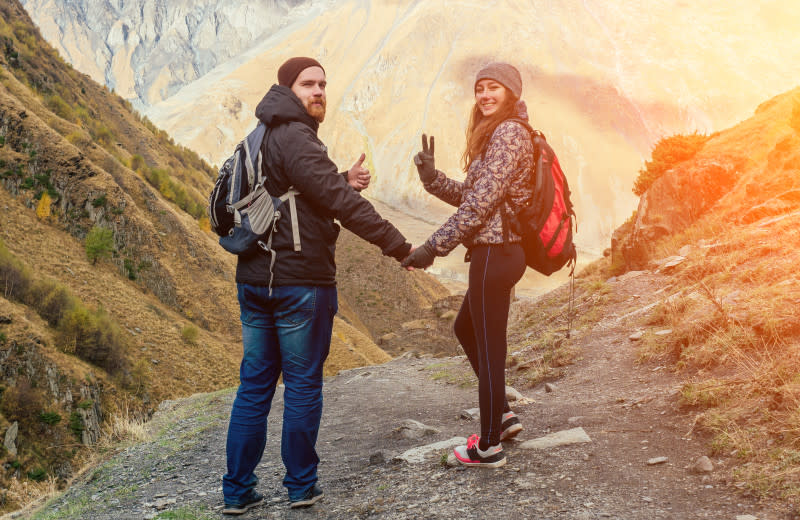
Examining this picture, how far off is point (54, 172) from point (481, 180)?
2487 centimetres

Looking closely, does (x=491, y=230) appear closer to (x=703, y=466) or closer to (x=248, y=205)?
(x=248, y=205)

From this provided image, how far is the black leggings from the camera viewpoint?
3.61 meters

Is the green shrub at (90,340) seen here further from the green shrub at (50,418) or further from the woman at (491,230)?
the woman at (491,230)

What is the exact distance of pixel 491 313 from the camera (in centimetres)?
367

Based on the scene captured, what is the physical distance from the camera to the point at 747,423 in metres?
3.74

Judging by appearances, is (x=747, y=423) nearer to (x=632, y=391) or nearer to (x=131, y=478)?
(x=632, y=391)

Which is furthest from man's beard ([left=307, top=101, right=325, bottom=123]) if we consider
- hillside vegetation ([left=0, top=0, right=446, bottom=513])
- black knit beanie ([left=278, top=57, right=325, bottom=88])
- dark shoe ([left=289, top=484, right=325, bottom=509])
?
hillside vegetation ([left=0, top=0, right=446, bottom=513])

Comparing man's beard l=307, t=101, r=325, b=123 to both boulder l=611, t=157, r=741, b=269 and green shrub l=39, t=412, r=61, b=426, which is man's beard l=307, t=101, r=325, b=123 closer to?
boulder l=611, t=157, r=741, b=269

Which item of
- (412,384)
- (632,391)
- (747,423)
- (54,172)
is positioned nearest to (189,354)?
(54,172)

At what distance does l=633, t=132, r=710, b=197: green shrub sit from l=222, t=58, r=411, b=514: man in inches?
449

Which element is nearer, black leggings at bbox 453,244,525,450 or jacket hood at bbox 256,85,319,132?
jacket hood at bbox 256,85,319,132

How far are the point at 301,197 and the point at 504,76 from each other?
1.46 metres

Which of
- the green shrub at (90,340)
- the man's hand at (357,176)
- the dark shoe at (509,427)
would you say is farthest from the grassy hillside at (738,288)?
the green shrub at (90,340)

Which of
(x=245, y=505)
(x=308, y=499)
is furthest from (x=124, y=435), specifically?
(x=308, y=499)
